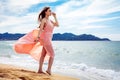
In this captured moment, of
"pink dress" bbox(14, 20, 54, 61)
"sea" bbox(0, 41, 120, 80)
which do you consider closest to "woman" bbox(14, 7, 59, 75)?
"pink dress" bbox(14, 20, 54, 61)

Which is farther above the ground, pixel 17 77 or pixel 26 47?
pixel 26 47

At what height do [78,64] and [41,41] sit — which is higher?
[41,41]

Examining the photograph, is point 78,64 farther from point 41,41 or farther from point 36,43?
point 41,41

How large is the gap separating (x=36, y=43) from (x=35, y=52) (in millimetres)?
210

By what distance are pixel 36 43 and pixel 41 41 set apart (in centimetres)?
19

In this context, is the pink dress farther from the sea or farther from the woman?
the sea

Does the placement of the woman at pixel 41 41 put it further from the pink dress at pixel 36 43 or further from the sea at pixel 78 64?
the sea at pixel 78 64

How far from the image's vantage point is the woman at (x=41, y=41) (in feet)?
22.9

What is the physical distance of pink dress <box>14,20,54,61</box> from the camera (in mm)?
7047

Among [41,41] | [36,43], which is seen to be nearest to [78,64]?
[36,43]

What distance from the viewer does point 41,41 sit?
7102 millimetres

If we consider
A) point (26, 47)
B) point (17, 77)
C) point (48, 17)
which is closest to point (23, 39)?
point (26, 47)

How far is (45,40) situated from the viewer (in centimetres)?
707

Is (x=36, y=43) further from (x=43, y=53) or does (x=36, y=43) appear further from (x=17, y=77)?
(x=17, y=77)
